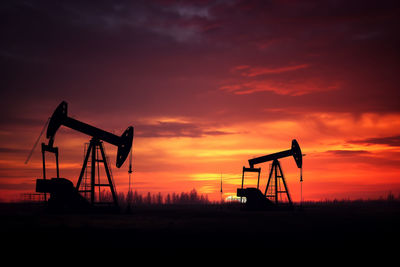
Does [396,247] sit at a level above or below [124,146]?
below

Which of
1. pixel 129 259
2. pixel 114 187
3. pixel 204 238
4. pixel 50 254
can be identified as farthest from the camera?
pixel 114 187

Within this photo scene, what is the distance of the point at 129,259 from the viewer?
32.8ft

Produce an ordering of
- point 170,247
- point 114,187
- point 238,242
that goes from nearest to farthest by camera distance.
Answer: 1. point 170,247
2. point 238,242
3. point 114,187

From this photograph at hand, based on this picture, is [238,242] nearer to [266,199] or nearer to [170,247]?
[170,247]

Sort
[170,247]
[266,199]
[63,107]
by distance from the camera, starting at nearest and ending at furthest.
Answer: [170,247], [63,107], [266,199]

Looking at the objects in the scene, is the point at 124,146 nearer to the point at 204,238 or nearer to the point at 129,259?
the point at 204,238

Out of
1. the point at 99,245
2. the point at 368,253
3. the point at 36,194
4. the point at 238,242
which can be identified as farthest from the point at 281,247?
the point at 36,194

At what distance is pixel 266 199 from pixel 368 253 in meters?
28.9

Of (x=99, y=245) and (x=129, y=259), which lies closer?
(x=129, y=259)

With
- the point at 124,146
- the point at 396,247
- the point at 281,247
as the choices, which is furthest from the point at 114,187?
the point at 396,247

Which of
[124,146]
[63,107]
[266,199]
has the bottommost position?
[266,199]

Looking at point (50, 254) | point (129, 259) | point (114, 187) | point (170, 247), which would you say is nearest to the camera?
point (129, 259)

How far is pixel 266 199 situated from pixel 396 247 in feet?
90.6

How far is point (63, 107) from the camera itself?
25.7 meters
